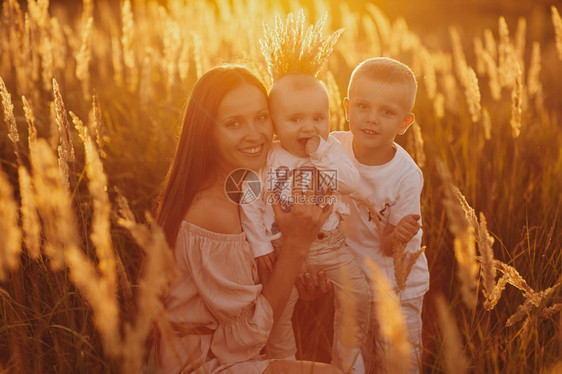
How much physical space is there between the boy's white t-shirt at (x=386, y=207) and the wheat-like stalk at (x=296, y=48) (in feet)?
1.59

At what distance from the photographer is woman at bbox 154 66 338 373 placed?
1.75m

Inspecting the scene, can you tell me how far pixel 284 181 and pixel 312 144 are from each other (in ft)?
0.65

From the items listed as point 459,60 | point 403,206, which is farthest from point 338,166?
point 459,60

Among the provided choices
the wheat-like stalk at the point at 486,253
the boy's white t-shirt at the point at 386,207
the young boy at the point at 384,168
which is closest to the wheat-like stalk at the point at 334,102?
the young boy at the point at 384,168

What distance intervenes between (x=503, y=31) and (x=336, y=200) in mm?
1818

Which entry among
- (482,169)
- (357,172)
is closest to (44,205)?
(357,172)

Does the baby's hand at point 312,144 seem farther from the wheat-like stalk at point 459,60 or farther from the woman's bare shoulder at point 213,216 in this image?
the wheat-like stalk at point 459,60

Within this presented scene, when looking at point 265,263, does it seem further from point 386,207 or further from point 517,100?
point 517,100

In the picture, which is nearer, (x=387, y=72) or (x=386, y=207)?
(x=387, y=72)

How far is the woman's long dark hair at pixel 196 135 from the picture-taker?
192cm

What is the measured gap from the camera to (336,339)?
200 centimetres

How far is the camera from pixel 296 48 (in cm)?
195

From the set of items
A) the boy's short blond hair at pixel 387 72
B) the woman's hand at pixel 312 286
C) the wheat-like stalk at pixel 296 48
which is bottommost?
the woman's hand at pixel 312 286

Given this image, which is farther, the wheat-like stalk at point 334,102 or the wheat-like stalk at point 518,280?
the wheat-like stalk at point 334,102
